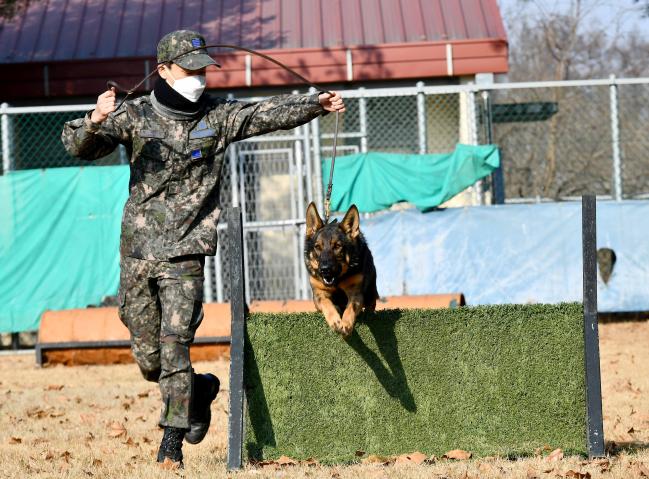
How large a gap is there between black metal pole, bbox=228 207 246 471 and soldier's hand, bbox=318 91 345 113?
721 millimetres

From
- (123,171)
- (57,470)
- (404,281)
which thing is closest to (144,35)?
(123,171)

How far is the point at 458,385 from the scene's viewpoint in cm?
554

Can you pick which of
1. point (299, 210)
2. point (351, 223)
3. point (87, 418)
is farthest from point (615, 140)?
point (87, 418)

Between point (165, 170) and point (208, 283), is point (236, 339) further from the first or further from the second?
point (208, 283)

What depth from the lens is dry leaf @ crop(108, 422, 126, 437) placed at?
282 inches

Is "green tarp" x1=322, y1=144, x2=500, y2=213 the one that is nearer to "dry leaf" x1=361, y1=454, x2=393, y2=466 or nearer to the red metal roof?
the red metal roof

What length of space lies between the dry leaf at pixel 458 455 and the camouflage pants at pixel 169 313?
1.37 m

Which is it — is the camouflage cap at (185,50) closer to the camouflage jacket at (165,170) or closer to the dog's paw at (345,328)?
the camouflage jacket at (165,170)

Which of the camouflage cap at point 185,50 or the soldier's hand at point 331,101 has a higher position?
the camouflage cap at point 185,50

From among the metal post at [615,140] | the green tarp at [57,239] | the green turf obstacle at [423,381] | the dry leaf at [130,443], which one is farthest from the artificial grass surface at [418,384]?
the metal post at [615,140]

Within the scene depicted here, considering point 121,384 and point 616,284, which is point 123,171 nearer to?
point 121,384

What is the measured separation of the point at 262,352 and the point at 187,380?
0.42 meters

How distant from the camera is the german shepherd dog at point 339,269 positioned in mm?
5562

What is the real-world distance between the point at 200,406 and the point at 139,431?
5.93 feet
